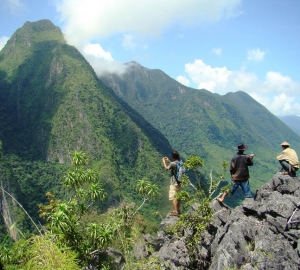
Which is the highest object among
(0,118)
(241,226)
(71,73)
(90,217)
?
(71,73)

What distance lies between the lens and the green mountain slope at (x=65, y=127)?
332 ft

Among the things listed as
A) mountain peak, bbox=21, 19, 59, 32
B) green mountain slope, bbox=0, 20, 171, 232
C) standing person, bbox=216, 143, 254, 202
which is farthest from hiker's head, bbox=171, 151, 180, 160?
mountain peak, bbox=21, 19, 59, 32

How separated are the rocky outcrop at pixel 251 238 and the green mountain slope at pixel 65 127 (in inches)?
2945

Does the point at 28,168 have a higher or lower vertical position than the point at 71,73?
A: lower

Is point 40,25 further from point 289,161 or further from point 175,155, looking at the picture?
point 289,161

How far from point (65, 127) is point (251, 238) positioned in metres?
115

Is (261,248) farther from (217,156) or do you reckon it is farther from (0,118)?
(217,156)

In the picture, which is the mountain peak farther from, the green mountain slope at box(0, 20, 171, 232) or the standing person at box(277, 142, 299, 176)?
the standing person at box(277, 142, 299, 176)

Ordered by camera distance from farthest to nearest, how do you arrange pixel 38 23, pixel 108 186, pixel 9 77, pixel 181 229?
pixel 38 23 < pixel 9 77 < pixel 108 186 < pixel 181 229

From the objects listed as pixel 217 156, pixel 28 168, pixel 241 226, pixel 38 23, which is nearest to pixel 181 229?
pixel 241 226

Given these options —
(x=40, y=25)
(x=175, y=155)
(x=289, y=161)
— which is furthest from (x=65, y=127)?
(x=289, y=161)

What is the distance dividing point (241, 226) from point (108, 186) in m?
80.2

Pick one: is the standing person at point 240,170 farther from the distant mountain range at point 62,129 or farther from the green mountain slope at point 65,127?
the green mountain slope at point 65,127

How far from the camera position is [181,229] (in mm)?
8422
